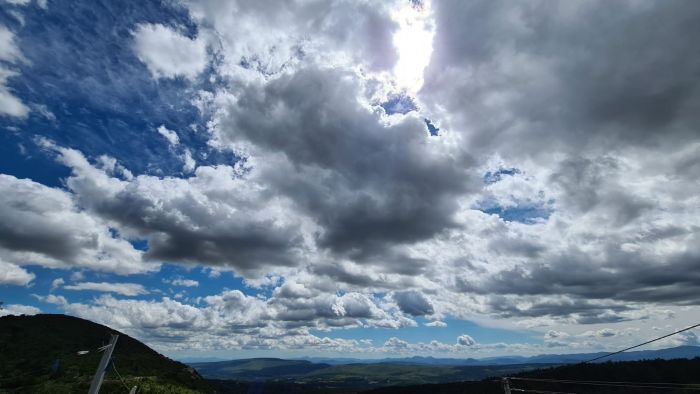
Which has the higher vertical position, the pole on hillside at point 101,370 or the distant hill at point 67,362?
the distant hill at point 67,362

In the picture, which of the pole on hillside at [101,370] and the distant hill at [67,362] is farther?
the distant hill at [67,362]

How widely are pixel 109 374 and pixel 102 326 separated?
10992 centimetres

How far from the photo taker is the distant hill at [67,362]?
3278 inches

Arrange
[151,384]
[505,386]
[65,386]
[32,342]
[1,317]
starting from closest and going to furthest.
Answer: [505,386] → [65,386] → [151,384] → [32,342] → [1,317]

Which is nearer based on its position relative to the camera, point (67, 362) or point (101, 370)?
point (101, 370)

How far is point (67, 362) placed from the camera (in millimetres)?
104500

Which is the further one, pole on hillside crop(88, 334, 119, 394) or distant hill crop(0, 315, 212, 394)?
distant hill crop(0, 315, 212, 394)

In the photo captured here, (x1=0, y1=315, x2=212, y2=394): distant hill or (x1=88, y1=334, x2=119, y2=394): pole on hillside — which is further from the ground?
(x1=0, y1=315, x2=212, y2=394): distant hill

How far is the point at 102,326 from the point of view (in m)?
185

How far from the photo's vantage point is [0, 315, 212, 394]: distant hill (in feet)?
273

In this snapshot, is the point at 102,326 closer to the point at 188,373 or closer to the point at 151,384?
the point at 188,373

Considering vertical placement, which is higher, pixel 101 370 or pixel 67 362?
pixel 67 362

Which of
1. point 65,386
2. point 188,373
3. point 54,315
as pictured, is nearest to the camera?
point 65,386

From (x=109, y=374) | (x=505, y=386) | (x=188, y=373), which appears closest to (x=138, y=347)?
(x=188, y=373)
